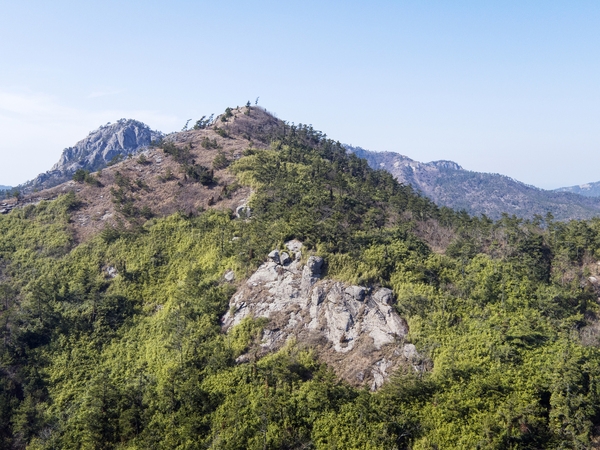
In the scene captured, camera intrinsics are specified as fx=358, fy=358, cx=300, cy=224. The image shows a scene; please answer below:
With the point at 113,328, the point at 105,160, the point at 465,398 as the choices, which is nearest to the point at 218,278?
the point at 113,328

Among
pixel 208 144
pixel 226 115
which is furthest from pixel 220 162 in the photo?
pixel 226 115

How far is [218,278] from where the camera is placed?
42812 mm

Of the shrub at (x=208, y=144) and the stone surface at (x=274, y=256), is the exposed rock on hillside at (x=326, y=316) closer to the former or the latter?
the stone surface at (x=274, y=256)

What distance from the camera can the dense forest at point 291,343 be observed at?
25734mm

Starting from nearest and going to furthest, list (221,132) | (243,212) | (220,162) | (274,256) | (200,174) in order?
(274,256) → (243,212) → (200,174) → (220,162) → (221,132)

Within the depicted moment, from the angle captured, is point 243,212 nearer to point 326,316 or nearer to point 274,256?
point 274,256

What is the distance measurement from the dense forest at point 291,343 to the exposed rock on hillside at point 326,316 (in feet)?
4.37

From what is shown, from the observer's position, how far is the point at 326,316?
3488 cm

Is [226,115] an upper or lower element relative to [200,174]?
upper

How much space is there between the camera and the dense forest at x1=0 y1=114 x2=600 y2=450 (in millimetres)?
25734

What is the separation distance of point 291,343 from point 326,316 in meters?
4.28

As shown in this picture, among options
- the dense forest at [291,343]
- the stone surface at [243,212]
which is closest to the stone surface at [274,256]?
the dense forest at [291,343]

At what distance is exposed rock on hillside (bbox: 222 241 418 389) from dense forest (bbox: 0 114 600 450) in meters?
1.33

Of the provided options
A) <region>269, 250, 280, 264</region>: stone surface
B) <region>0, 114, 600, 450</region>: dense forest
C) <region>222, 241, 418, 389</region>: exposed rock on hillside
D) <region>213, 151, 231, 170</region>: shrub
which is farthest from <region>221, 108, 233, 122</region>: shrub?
<region>222, 241, 418, 389</region>: exposed rock on hillside
